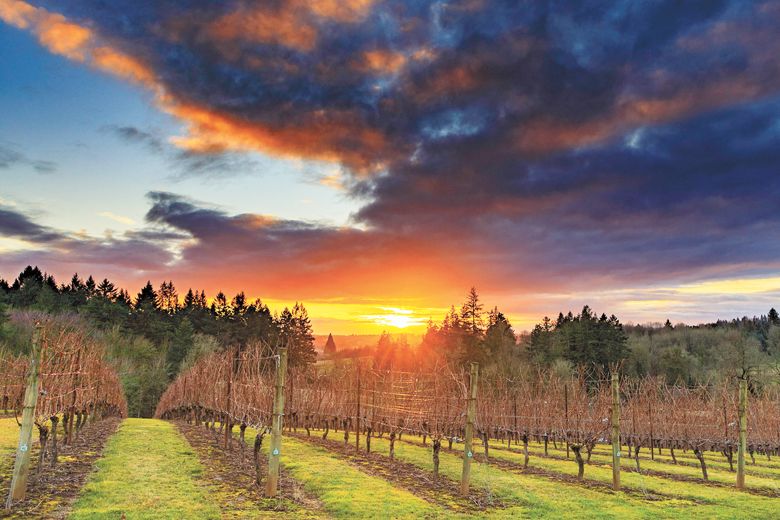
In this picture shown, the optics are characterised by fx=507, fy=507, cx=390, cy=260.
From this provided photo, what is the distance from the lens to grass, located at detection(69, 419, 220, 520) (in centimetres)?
1001

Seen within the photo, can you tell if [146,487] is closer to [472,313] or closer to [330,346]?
[472,313]

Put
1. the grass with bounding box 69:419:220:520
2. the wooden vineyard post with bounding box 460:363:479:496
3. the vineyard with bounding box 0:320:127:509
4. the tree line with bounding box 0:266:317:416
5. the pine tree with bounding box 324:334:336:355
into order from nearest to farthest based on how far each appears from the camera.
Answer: the vineyard with bounding box 0:320:127:509
the grass with bounding box 69:419:220:520
the wooden vineyard post with bounding box 460:363:479:496
the tree line with bounding box 0:266:317:416
the pine tree with bounding box 324:334:336:355

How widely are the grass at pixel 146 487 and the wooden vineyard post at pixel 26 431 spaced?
1.12m

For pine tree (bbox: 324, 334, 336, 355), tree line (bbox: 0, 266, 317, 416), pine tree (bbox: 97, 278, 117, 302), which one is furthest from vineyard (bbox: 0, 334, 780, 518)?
pine tree (bbox: 324, 334, 336, 355)

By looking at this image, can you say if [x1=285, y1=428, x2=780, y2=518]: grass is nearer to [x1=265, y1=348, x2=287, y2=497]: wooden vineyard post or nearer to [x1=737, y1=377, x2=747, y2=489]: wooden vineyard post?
[x1=737, y1=377, x2=747, y2=489]: wooden vineyard post

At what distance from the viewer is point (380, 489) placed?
1314 cm

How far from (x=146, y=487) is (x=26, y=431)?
3529 mm

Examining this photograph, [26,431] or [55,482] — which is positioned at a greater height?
[26,431]

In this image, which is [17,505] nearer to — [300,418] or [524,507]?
[524,507]

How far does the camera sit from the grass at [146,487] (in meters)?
10.0

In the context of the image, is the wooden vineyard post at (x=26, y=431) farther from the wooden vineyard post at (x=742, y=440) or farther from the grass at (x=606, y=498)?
the wooden vineyard post at (x=742, y=440)

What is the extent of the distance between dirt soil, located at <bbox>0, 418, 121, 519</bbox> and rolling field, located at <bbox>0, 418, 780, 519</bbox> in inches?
10.2

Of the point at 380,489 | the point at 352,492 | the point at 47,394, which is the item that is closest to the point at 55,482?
the point at 47,394

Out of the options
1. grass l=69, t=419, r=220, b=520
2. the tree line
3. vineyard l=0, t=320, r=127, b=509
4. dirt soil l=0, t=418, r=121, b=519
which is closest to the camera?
dirt soil l=0, t=418, r=121, b=519
